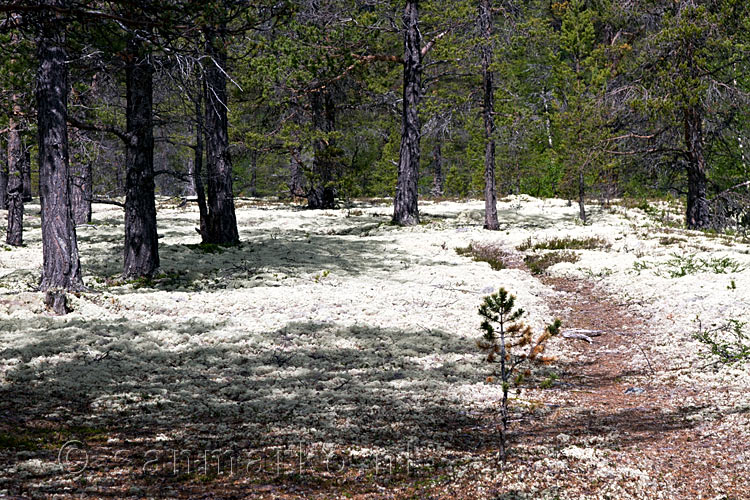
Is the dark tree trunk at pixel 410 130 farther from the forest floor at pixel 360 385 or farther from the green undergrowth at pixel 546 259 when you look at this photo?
the forest floor at pixel 360 385

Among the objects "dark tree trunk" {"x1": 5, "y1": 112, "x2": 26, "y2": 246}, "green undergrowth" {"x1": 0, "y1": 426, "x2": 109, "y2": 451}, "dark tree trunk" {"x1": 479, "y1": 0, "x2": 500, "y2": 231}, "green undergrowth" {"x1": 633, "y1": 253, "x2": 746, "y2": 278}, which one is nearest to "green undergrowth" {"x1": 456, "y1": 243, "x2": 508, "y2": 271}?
"dark tree trunk" {"x1": 479, "y1": 0, "x2": 500, "y2": 231}

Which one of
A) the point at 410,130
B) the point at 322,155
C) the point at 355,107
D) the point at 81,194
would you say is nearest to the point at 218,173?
the point at 81,194

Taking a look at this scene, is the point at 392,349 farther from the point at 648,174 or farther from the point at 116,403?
the point at 648,174

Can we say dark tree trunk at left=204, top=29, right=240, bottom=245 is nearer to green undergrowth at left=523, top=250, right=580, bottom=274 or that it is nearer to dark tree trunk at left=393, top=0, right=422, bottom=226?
dark tree trunk at left=393, top=0, right=422, bottom=226

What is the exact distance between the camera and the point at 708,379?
21.9 feet

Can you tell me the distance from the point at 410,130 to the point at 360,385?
16.9 meters

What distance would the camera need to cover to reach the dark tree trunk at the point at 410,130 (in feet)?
72.3

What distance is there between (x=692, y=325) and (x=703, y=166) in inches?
512

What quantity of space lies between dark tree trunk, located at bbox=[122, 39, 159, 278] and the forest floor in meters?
0.67

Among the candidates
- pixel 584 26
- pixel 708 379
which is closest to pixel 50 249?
pixel 708 379

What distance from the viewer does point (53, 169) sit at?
31.2ft

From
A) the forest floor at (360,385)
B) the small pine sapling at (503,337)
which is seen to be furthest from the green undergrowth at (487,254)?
the small pine sapling at (503,337)

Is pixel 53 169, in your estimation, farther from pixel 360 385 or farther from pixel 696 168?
pixel 696 168

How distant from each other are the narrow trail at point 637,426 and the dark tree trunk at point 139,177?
29.7 feet
